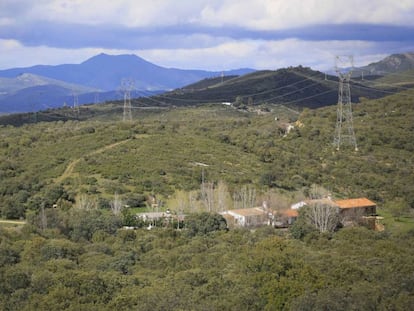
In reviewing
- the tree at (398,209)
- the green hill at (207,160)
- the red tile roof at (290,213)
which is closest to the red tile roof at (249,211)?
the red tile roof at (290,213)

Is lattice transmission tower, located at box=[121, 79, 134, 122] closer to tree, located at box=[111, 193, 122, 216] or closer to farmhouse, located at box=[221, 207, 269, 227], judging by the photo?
tree, located at box=[111, 193, 122, 216]

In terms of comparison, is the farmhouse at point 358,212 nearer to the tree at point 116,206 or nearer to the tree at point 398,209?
the tree at point 398,209

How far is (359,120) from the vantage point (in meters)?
59.9

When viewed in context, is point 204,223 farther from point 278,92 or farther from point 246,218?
point 278,92

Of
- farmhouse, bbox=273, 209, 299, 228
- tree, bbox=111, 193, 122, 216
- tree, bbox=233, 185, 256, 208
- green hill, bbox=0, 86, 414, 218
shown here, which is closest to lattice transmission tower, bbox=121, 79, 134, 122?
green hill, bbox=0, 86, 414, 218

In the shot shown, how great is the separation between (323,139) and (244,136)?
25.7 feet

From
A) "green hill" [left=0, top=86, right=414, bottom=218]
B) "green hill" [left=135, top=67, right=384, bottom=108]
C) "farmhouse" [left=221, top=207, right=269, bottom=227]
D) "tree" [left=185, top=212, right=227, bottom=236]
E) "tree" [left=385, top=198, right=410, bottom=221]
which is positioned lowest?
"tree" [left=385, top=198, right=410, bottom=221]

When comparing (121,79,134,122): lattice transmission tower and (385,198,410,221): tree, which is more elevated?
(121,79,134,122): lattice transmission tower

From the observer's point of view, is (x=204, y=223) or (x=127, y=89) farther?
(x=127, y=89)

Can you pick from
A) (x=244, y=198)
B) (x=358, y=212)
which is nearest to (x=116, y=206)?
(x=244, y=198)

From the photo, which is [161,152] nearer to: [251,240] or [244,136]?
[244,136]

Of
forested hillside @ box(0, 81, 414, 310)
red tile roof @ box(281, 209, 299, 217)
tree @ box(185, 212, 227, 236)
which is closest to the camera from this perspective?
forested hillside @ box(0, 81, 414, 310)

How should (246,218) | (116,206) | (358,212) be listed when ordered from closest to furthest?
(246,218)
(116,206)
(358,212)

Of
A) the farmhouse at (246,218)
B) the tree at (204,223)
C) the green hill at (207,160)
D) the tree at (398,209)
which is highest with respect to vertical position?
the green hill at (207,160)
